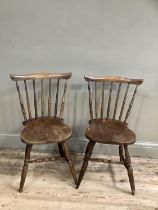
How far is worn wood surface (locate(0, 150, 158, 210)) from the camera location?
1935 mm

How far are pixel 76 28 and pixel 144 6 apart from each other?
55cm

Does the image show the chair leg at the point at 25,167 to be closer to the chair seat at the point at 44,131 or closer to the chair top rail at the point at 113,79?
the chair seat at the point at 44,131

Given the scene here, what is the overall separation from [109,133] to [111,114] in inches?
17.1

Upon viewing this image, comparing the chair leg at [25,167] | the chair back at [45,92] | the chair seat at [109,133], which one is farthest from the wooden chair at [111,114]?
the chair leg at [25,167]

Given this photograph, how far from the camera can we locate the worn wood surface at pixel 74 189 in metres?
1.93

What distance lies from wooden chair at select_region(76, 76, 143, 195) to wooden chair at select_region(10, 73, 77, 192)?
20cm

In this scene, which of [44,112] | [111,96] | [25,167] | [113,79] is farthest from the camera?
[44,112]

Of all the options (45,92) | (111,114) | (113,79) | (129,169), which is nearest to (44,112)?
(45,92)

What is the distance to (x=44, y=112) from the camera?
2.46m

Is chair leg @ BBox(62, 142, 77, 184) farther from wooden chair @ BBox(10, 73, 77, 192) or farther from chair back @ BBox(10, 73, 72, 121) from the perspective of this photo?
chair back @ BBox(10, 73, 72, 121)

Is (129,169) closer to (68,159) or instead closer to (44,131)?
(68,159)

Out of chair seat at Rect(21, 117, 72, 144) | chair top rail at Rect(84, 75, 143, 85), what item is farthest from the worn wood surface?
chair top rail at Rect(84, 75, 143, 85)

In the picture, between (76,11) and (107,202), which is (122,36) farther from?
(107,202)

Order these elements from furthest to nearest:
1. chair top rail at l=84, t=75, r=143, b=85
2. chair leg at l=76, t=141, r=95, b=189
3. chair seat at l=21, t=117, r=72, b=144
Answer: chair top rail at l=84, t=75, r=143, b=85
chair leg at l=76, t=141, r=95, b=189
chair seat at l=21, t=117, r=72, b=144
